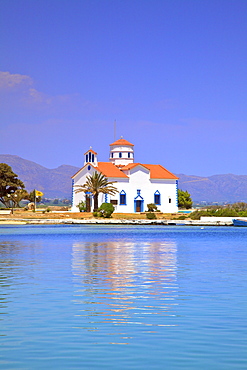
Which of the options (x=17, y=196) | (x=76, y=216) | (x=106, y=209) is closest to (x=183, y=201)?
(x=106, y=209)

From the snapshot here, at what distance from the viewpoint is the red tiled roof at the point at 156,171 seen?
9136 cm

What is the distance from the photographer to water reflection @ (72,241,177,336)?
42.1ft

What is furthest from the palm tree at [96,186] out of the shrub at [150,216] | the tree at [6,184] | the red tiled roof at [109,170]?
the tree at [6,184]

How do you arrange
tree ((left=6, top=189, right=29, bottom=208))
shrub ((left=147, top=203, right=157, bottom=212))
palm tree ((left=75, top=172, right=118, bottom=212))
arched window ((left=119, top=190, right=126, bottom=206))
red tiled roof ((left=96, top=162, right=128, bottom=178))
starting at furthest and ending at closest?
1. tree ((left=6, top=189, right=29, bottom=208))
2. shrub ((left=147, top=203, right=157, bottom=212))
3. arched window ((left=119, top=190, right=126, bottom=206))
4. red tiled roof ((left=96, top=162, right=128, bottom=178))
5. palm tree ((left=75, top=172, right=118, bottom=212))

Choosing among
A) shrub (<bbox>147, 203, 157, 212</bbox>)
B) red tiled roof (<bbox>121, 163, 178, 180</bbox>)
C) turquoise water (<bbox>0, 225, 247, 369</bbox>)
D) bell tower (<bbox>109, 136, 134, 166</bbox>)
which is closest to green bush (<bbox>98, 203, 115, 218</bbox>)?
shrub (<bbox>147, 203, 157, 212</bbox>)

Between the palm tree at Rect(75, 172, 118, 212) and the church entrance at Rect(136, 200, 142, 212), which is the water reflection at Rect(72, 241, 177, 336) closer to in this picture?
the palm tree at Rect(75, 172, 118, 212)

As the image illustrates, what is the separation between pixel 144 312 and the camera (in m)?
13.3

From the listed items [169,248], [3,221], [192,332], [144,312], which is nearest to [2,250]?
[169,248]

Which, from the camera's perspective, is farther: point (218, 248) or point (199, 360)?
point (218, 248)

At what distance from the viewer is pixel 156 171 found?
3767 inches

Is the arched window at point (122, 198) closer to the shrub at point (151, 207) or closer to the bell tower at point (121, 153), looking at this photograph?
the shrub at point (151, 207)

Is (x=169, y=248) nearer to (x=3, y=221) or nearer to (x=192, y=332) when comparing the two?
(x=192, y=332)

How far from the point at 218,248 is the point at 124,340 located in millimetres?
25035

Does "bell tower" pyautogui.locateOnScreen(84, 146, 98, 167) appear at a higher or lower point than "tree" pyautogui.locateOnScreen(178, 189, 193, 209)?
higher
